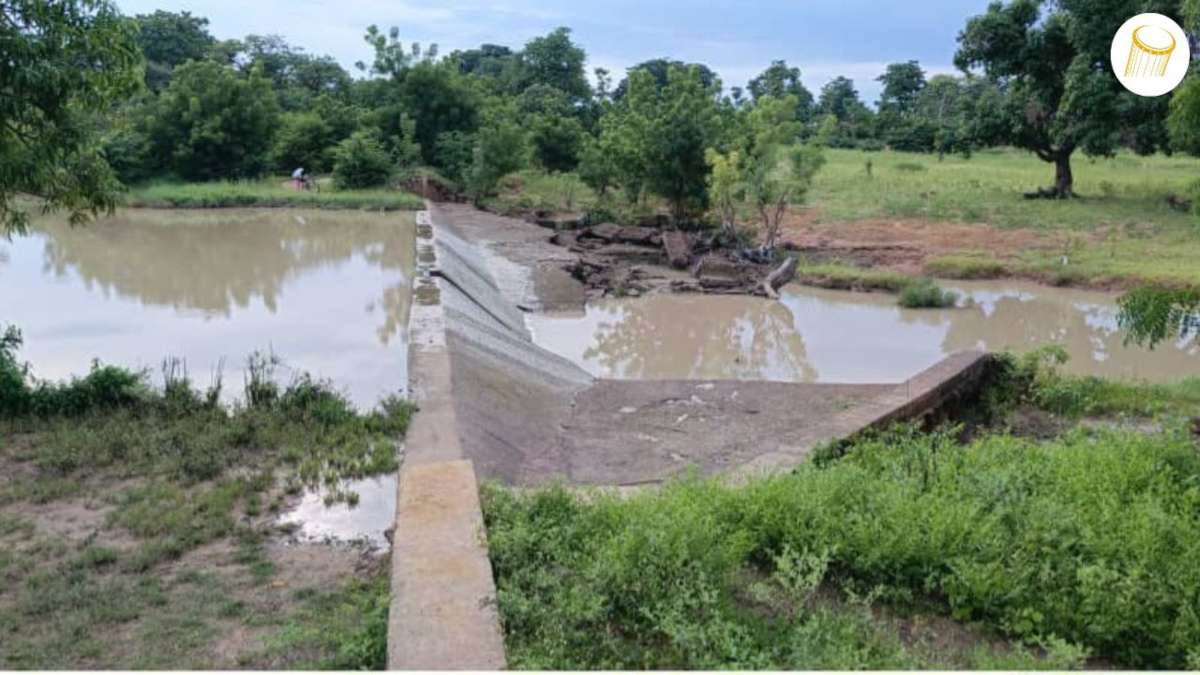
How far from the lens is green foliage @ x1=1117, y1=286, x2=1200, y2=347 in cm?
467

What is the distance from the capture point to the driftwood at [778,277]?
1614cm

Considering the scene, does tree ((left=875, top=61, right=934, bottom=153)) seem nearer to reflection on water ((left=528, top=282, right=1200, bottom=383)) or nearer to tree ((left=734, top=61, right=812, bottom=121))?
tree ((left=734, top=61, right=812, bottom=121))

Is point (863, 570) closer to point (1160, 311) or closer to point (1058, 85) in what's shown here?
point (1160, 311)

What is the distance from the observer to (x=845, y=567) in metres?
3.63

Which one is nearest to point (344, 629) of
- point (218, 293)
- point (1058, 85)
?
point (218, 293)

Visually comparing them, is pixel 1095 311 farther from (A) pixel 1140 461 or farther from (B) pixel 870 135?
(B) pixel 870 135

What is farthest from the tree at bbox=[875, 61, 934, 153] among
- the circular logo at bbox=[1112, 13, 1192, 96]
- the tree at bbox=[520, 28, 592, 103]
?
the circular logo at bbox=[1112, 13, 1192, 96]

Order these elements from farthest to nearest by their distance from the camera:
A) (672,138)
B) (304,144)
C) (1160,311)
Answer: (304,144)
(672,138)
(1160,311)

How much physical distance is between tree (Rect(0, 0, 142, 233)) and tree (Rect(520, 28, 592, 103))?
36.4 m

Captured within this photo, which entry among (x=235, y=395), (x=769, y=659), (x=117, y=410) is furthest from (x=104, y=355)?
(x=769, y=659)

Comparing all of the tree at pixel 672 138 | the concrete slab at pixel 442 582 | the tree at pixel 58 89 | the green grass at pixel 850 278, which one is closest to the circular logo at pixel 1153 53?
the concrete slab at pixel 442 582

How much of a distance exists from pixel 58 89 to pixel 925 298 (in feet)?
42.0

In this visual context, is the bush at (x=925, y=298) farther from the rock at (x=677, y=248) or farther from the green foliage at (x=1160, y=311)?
the green foliage at (x=1160, y=311)

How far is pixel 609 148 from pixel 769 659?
2032 cm
